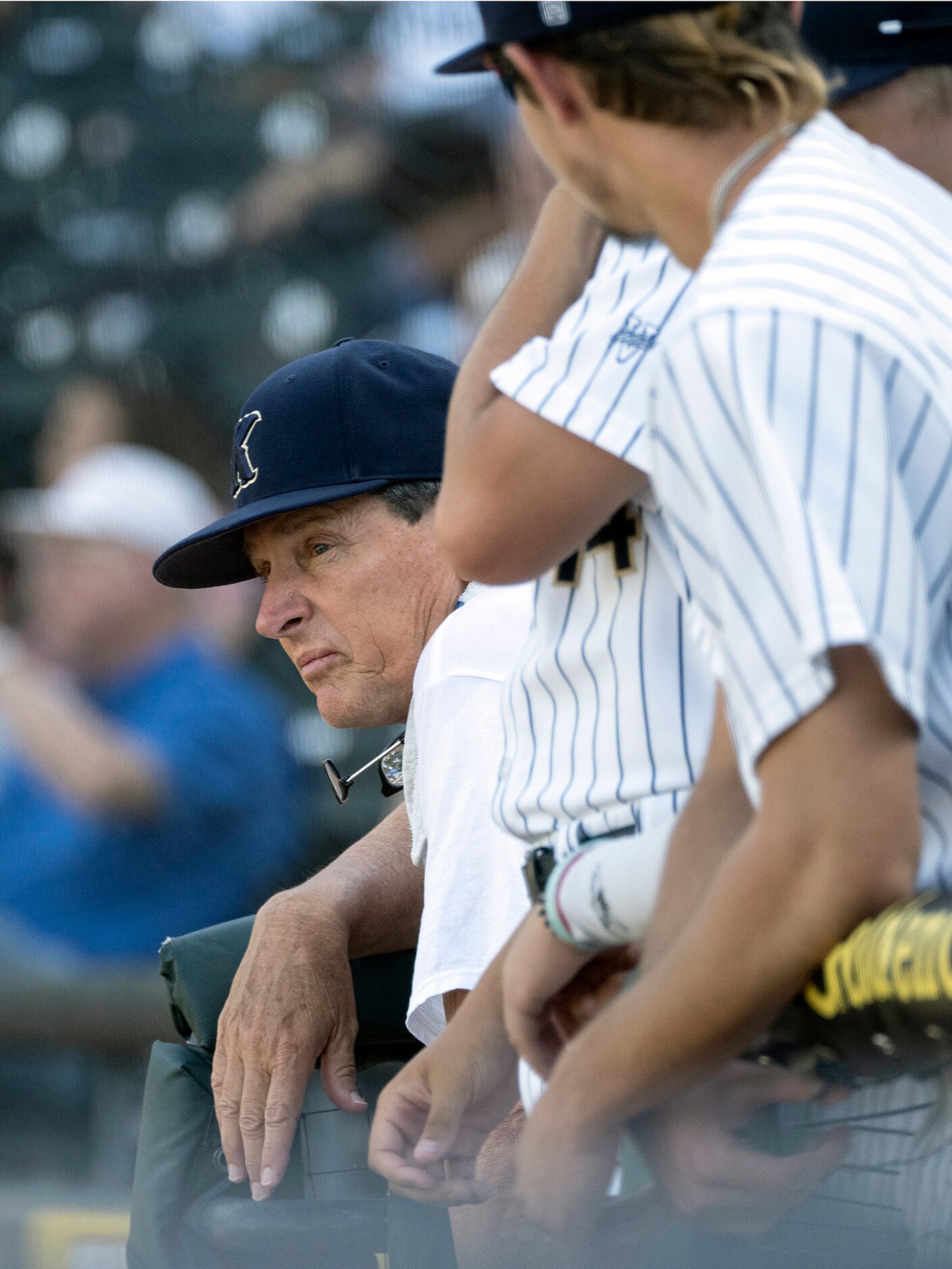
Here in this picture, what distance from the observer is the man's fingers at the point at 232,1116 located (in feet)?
3.78

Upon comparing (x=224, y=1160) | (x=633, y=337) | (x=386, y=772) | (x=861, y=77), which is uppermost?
(x=861, y=77)

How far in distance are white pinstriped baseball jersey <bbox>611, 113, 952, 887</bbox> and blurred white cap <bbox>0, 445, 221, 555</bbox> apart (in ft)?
3.71

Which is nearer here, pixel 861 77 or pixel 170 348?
pixel 861 77

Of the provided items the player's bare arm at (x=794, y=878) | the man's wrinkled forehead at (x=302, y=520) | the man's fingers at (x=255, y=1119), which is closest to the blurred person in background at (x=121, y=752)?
the man's wrinkled forehead at (x=302, y=520)

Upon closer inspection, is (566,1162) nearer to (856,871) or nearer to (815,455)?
(856,871)

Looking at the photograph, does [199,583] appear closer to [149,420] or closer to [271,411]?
[271,411]

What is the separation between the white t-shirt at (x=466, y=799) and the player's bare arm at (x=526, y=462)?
12.7 inches

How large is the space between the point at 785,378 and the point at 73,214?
5.09 ft

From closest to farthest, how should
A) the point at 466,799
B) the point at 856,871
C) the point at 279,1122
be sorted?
the point at 856,871, the point at 466,799, the point at 279,1122

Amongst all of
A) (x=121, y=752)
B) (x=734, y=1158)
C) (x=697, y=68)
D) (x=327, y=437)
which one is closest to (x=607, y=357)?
(x=697, y=68)

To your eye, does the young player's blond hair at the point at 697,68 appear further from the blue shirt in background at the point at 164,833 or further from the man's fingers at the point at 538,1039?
the blue shirt in background at the point at 164,833

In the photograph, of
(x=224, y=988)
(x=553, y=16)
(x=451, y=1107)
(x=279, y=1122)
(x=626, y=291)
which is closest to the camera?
(x=553, y=16)

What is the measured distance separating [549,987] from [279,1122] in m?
0.60

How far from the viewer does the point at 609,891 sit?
1.82 feet
